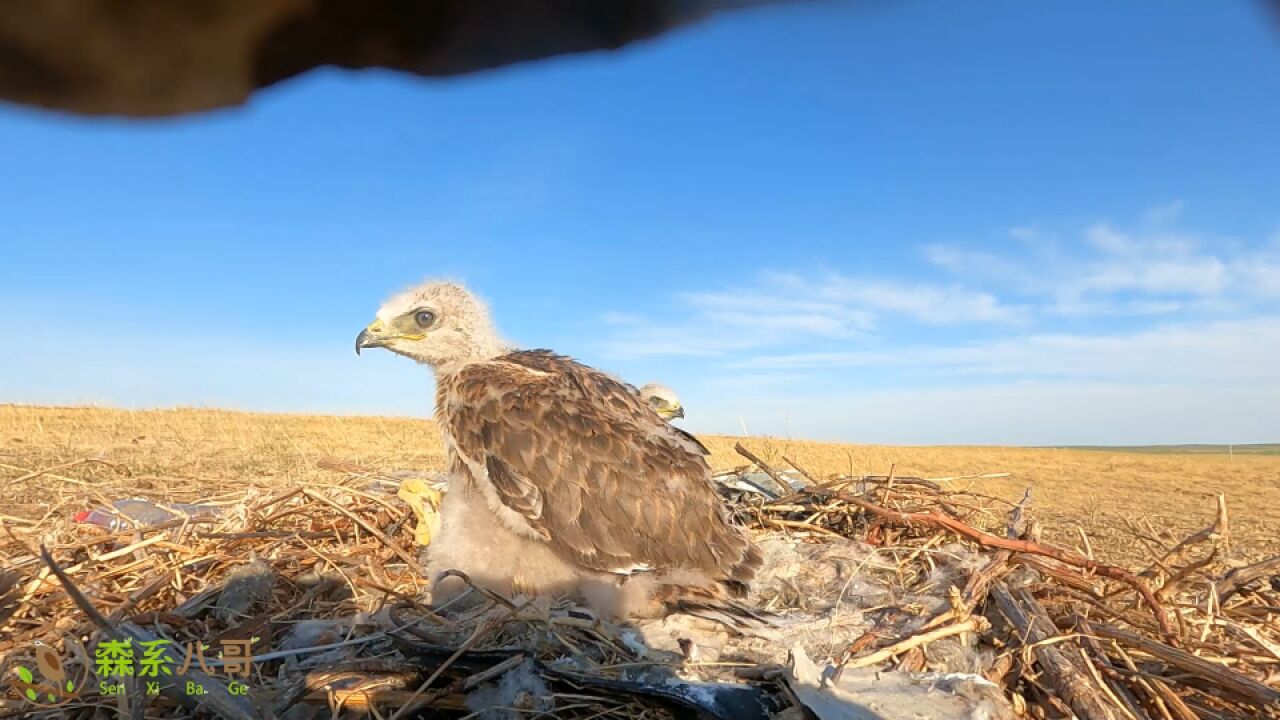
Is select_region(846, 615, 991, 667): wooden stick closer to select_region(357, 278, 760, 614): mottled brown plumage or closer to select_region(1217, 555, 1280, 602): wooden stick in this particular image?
select_region(357, 278, 760, 614): mottled brown plumage

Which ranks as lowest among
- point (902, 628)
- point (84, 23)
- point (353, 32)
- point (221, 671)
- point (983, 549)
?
point (221, 671)

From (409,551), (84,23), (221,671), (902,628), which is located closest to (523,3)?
(84,23)

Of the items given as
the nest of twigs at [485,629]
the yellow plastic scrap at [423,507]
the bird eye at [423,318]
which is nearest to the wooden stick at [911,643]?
the nest of twigs at [485,629]

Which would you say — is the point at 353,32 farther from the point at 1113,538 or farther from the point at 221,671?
the point at 1113,538

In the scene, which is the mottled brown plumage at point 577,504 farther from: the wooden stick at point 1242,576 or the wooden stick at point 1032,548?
the wooden stick at point 1242,576

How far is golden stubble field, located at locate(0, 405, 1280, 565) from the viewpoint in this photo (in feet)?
17.4

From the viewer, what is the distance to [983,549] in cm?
331

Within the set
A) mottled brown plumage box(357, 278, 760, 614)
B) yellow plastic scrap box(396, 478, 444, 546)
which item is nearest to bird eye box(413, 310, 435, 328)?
mottled brown plumage box(357, 278, 760, 614)

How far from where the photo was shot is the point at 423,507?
3627 millimetres

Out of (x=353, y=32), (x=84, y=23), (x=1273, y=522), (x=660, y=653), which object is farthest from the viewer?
(x=1273, y=522)

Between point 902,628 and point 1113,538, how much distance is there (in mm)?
5630

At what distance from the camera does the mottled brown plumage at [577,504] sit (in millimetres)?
2951

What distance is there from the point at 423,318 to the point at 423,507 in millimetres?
966

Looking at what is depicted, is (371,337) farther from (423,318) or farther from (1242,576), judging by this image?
(1242,576)
